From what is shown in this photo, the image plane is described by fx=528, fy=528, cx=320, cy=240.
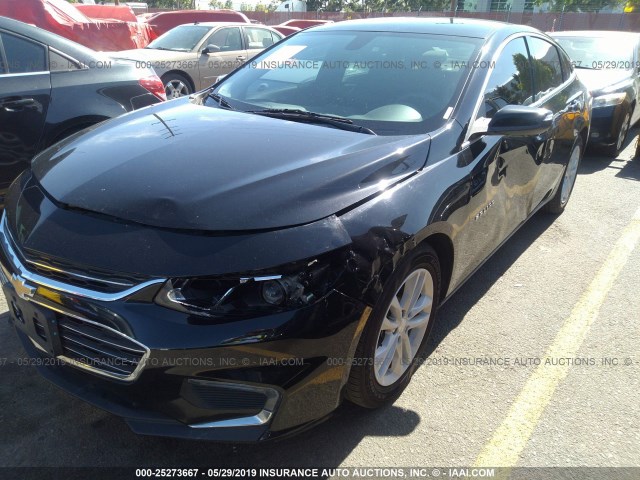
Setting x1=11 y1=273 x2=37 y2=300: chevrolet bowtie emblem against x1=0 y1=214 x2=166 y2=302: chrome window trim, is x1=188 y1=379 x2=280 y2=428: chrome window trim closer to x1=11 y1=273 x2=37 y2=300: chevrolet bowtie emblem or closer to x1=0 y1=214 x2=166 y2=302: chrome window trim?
x1=0 y1=214 x2=166 y2=302: chrome window trim

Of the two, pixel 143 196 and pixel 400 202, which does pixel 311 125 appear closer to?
pixel 400 202

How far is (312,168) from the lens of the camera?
2174mm

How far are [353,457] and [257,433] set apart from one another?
0.54m

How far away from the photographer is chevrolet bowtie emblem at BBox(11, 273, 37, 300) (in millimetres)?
1944

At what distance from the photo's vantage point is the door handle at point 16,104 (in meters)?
3.79

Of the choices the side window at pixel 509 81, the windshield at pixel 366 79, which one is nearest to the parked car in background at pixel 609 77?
the side window at pixel 509 81

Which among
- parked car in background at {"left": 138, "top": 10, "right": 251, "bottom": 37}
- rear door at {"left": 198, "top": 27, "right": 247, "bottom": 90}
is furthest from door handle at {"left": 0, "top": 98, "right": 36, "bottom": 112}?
parked car in background at {"left": 138, "top": 10, "right": 251, "bottom": 37}

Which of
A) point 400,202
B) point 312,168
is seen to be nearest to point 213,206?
point 312,168

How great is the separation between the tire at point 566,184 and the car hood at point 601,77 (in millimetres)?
2678

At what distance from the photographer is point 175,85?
29.3ft

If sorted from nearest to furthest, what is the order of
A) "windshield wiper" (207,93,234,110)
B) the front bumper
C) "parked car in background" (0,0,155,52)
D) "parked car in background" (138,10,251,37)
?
the front bumper < "windshield wiper" (207,93,234,110) < "parked car in background" (0,0,155,52) < "parked car in background" (138,10,251,37)

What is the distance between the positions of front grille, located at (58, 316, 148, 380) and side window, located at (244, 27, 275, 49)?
932 cm

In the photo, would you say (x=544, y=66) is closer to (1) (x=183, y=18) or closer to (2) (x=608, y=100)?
(2) (x=608, y=100)

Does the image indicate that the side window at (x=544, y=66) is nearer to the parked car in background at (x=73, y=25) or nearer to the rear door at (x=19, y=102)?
the rear door at (x=19, y=102)
